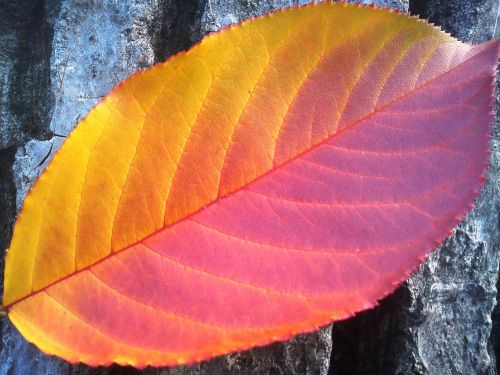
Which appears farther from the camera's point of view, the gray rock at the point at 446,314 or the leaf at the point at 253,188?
the gray rock at the point at 446,314

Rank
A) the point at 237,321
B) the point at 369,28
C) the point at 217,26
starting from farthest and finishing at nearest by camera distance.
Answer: the point at 217,26, the point at 369,28, the point at 237,321

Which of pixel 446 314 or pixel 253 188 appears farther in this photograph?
pixel 446 314

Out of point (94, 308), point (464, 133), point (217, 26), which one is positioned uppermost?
point (217, 26)

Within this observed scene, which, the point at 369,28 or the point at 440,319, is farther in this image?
the point at 440,319

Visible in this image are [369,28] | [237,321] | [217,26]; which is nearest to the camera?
[237,321]

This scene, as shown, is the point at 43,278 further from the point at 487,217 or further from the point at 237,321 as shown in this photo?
the point at 487,217

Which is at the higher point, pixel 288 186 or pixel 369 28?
pixel 369 28

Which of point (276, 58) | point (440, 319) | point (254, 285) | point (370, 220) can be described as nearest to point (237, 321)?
point (254, 285)

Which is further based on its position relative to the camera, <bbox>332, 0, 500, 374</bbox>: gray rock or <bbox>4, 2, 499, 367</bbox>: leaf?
<bbox>332, 0, 500, 374</bbox>: gray rock
